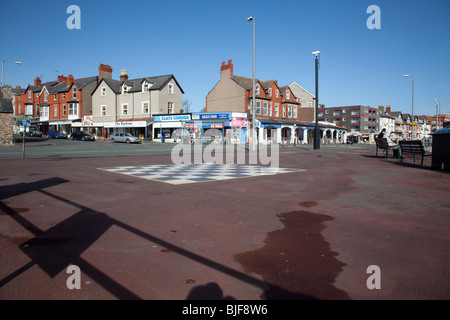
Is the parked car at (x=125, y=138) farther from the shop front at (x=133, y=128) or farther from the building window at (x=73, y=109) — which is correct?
the building window at (x=73, y=109)

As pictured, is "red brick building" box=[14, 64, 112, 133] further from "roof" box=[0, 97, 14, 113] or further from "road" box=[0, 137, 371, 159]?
"road" box=[0, 137, 371, 159]

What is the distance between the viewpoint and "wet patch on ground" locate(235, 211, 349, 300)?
2492 mm

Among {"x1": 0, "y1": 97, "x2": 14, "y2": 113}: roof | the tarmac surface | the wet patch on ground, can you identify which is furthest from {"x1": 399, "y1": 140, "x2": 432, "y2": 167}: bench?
{"x1": 0, "y1": 97, "x2": 14, "y2": 113}: roof

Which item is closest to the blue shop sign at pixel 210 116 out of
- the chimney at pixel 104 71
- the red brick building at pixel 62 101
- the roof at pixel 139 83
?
the roof at pixel 139 83

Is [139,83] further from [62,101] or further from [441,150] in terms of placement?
[441,150]

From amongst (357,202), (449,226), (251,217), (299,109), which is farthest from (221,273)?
(299,109)

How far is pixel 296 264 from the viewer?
302cm

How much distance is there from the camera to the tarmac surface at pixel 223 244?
254cm

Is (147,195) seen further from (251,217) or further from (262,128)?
(262,128)

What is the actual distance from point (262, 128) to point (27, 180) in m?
37.0

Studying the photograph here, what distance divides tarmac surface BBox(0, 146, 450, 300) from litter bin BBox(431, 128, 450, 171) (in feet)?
13.6

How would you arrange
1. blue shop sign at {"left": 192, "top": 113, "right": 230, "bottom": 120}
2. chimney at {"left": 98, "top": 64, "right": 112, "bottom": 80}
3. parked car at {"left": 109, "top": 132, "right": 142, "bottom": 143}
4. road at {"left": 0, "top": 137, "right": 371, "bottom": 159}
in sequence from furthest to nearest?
1. chimney at {"left": 98, "top": 64, "right": 112, "bottom": 80}
2. blue shop sign at {"left": 192, "top": 113, "right": 230, "bottom": 120}
3. parked car at {"left": 109, "top": 132, "right": 142, "bottom": 143}
4. road at {"left": 0, "top": 137, "right": 371, "bottom": 159}

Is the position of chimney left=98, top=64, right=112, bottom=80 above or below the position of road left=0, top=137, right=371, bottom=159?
above

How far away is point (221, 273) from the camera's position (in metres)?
2.81
